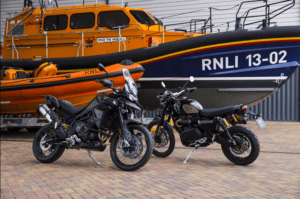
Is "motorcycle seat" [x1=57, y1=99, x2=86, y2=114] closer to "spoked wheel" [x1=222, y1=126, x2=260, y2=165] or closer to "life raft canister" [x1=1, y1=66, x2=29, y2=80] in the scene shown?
"spoked wheel" [x1=222, y1=126, x2=260, y2=165]

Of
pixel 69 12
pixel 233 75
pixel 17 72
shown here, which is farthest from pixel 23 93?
pixel 233 75

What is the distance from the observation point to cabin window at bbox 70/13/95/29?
9595 mm

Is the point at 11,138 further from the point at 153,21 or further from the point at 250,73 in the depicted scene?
the point at 250,73

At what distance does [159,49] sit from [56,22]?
9.18ft

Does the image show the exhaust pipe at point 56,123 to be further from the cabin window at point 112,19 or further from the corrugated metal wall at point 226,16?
the corrugated metal wall at point 226,16

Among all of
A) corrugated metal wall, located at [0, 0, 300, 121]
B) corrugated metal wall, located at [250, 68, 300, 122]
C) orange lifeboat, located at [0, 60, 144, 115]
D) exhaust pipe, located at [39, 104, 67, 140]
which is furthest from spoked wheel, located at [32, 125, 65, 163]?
corrugated metal wall, located at [250, 68, 300, 122]

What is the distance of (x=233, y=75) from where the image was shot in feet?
28.5

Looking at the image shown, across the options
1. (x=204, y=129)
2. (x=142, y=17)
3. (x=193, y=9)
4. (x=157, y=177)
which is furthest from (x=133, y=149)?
(x=193, y=9)

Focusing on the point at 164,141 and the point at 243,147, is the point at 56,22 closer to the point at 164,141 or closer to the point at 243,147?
the point at 164,141

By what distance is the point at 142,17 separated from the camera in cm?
973

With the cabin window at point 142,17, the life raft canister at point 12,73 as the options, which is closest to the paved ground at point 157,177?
the life raft canister at point 12,73

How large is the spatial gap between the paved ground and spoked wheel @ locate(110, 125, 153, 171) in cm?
13

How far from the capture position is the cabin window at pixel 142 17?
31.4 ft

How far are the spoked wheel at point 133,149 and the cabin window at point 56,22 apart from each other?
5242 millimetres
